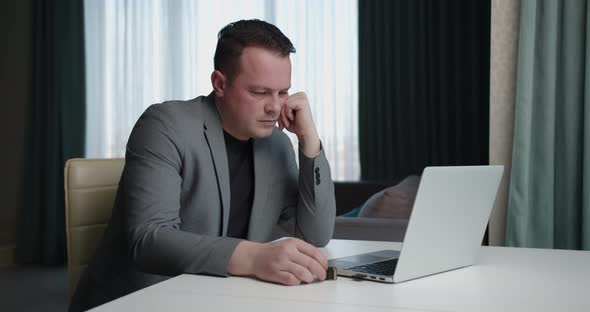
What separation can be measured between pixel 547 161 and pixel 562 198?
0.16 m

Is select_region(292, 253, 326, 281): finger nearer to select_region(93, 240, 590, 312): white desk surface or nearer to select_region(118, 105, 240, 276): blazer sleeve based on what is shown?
select_region(93, 240, 590, 312): white desk surface

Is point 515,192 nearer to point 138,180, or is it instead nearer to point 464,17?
point 138,180

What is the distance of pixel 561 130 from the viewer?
100.0 inches

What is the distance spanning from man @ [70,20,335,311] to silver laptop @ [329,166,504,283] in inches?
7.3

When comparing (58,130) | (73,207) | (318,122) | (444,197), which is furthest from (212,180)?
(58,130)

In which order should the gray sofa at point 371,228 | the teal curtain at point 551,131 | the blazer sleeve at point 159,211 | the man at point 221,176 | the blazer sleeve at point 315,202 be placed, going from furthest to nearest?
the gray sofa at point 371,228 → the teal curtain at point 551,131 → the blazer sleeve at point 315,202 → the man at point 221,176 → the blazer sleeve at point 159,211

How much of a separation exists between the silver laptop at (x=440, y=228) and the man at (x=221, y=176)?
186 mm

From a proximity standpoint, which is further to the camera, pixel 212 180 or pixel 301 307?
pixel 212 180

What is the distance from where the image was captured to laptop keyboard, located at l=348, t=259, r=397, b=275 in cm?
128

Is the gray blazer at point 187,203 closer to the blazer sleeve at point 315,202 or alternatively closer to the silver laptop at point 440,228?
the blazer sleeve at point 315,202

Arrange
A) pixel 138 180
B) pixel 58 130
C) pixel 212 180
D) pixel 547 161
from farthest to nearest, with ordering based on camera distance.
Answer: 1. pixel 58 130
2. pixel 547 161
3. pixel 212 180
4. pixel 138 180

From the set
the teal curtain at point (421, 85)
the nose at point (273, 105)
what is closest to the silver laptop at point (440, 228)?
the nose at point (273, 105)

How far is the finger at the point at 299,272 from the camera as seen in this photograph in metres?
1.20

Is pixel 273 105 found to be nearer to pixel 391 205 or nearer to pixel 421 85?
pixel 391 205
